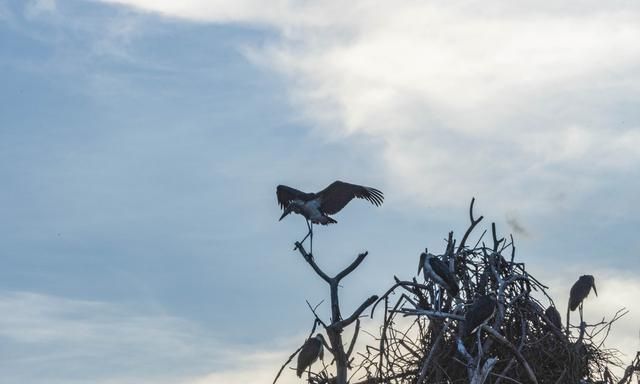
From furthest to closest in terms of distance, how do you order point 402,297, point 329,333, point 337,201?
point 337,201 < point 402,297 < point 329,333

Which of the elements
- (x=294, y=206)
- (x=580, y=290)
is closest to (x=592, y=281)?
(x=580, y=290)

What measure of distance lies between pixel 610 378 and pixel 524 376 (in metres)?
1.39

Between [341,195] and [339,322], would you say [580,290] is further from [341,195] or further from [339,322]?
[339,322]

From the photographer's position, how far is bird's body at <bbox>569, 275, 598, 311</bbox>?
2091cm

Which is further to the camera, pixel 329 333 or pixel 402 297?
pixel 402 297

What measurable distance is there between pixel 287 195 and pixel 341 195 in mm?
1013

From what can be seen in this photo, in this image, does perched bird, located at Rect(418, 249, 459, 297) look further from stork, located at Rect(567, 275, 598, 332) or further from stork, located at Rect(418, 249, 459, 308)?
stork, located at Rect(567, 275, 598, 332)

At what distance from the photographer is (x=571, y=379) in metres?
15.1

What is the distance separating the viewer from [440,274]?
15.3m

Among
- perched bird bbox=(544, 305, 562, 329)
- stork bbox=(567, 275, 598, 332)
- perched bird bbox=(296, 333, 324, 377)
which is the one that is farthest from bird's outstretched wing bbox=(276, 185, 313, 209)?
perched bird bbox=(544, 305, 562, 329)

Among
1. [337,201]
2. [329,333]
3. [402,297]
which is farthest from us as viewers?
[337,201]

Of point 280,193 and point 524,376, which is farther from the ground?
point 280,193

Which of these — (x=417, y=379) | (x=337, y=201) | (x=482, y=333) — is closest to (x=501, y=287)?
(x=482, y=333)

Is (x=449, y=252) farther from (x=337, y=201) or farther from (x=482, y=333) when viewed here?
(x=337, y=201)
